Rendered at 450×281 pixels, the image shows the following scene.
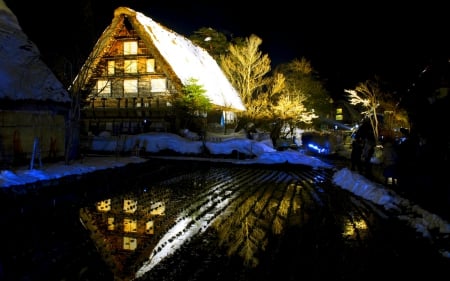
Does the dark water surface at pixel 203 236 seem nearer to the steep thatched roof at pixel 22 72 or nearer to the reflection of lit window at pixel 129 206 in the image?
the reflection of lit window at pixel 129 206

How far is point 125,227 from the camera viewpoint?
6.57 metres

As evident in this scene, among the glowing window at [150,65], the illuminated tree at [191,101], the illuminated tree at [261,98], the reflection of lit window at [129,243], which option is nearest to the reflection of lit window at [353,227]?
the reflection of lit window at [129,243]

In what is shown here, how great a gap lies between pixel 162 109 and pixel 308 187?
16.2m

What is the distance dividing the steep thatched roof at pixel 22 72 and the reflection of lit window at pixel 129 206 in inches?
239

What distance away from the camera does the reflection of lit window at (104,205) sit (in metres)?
7.87

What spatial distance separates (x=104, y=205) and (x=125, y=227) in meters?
1.97

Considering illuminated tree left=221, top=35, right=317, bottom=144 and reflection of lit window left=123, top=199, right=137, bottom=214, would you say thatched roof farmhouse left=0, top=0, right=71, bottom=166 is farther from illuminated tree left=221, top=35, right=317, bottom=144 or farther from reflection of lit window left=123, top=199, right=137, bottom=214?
illuminated tree left=221, top=35, right=317, bottom=144

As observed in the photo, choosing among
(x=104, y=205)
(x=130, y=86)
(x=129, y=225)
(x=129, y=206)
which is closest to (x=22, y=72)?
(x=104, y=205)

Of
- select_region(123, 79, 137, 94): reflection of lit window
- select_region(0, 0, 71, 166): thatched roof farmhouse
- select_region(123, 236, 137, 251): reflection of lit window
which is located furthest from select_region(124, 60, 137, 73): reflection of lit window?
select_region(123, 236, 137, 251): reflection of lit window

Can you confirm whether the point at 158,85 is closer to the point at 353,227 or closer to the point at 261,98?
the point at 261,98

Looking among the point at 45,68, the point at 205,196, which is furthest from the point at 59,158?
the point at 205,196

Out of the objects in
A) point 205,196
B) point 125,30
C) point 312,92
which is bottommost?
point 205,196

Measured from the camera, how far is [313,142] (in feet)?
97.2

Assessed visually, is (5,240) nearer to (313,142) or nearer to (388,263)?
(388,263)
